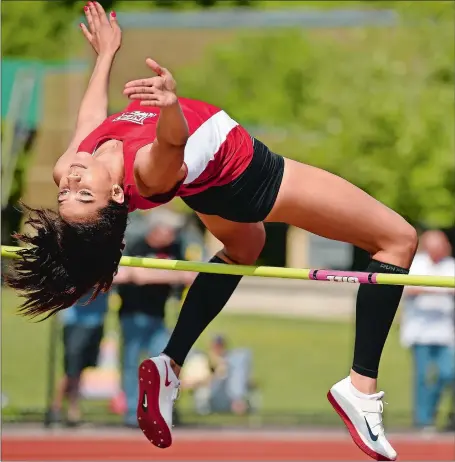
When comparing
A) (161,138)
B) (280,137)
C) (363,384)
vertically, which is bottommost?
Result: (363,384)

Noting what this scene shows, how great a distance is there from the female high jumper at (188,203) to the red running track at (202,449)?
4062mm

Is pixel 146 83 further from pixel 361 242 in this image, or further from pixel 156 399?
pixel 156 399

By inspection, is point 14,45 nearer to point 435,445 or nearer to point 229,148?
point 435,445

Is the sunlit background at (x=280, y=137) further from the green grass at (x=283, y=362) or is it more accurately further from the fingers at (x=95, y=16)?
Answer: the fingers at (x=95, y=16)

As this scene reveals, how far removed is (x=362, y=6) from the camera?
29.3m

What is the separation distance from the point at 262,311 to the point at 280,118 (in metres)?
9.59

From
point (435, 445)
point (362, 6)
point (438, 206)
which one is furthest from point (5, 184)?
point (362, 6)

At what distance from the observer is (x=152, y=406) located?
5.32 metres

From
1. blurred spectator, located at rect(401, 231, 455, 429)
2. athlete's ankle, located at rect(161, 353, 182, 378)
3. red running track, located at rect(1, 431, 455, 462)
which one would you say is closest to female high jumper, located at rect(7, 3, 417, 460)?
athlete's ankle, located at rect(161, 353, 182, 378)

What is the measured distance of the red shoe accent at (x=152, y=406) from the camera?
17.5ft

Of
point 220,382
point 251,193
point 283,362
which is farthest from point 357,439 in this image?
point 283,362

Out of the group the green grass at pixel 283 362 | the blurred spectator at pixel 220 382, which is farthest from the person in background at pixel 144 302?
the green grass at pixel 283 362

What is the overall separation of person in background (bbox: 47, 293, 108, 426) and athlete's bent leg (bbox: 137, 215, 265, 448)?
413 cm

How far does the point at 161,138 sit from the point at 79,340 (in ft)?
18.2
